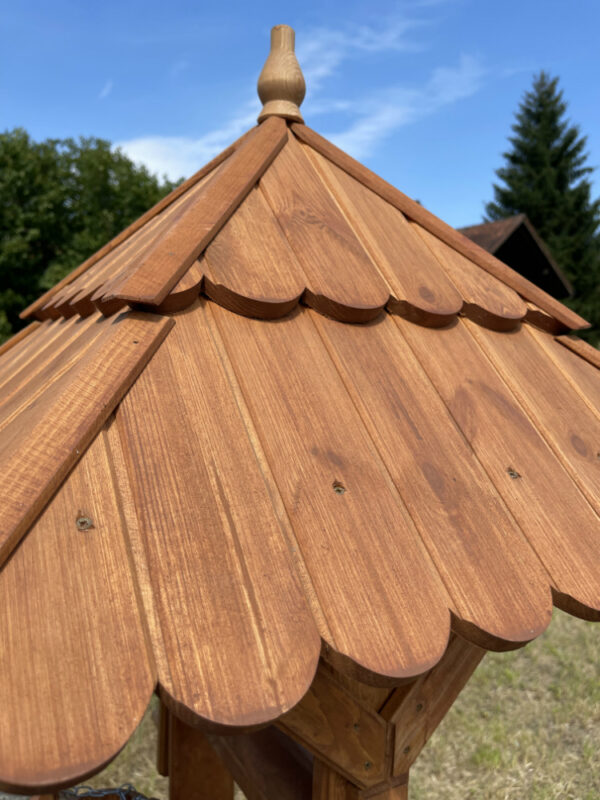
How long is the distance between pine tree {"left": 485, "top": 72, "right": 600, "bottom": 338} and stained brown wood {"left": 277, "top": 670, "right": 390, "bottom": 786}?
2235cm

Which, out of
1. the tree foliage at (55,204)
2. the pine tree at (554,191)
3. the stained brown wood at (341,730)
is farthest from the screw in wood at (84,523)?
the pine tree at (554,191)

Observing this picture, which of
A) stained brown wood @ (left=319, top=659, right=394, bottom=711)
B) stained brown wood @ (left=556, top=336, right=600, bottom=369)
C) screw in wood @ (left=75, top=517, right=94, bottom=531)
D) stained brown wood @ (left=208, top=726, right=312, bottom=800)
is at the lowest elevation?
stained brown wood @ (left=208, top=726, right=312, bottom=800)

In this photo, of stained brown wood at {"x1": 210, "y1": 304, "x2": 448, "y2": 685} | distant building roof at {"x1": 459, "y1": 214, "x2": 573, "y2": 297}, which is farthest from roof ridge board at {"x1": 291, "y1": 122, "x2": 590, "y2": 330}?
distant building roof at {"x1": 459, "y1": 214, "x2": 573, "y2": 297}

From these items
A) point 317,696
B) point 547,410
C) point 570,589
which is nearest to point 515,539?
point 570,589

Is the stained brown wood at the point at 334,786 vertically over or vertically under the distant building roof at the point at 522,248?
under

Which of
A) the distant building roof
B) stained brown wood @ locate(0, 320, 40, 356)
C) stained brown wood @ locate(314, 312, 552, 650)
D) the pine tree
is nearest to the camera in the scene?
stained brown wood @ locate(314, 312, 552, 650)

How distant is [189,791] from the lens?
7.36ft

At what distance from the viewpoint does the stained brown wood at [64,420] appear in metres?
0.63

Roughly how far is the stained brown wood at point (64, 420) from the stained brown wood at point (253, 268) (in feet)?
0.41

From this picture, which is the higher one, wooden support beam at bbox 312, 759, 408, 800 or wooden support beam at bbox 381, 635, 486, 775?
wooden support beam at bbox 381, 635, 486, 775

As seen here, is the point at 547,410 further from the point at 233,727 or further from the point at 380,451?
the point at 233,727

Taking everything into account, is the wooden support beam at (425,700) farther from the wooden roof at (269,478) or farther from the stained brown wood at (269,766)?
the stained brown wood at (269,766)

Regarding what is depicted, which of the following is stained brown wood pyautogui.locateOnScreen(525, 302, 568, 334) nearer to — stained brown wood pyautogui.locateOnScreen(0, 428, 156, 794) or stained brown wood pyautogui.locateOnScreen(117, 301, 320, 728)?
stained brown wood pyautogui.locateOnScreen(117, 301, 320, 728)

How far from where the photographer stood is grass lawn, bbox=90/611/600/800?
315 cm
